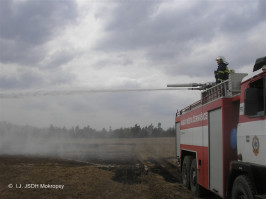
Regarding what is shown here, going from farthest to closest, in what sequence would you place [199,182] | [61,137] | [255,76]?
1. [61,137]
2. [199,182]
3. [255,76]

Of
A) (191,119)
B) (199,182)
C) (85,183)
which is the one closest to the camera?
(199,182)

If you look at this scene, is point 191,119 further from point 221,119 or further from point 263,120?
point 263,120

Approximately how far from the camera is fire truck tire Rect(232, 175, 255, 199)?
4739 millimetres

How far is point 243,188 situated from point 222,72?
433 centimetres

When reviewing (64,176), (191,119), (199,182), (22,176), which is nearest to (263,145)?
(199,182)

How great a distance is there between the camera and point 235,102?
6.14 meters

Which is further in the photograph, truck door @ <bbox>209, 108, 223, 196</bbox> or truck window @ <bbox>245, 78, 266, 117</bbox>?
truck door @ <bbox>209, 108, 223, 196</bbox>

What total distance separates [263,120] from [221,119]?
172 cm

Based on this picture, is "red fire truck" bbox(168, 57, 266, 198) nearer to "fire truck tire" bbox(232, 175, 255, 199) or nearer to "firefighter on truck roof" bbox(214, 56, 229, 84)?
"fire truck tire" bbox(232, 175, 255, 199)

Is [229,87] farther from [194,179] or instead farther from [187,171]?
[187,171]

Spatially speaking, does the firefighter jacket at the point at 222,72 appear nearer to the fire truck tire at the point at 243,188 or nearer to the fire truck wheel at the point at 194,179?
the fire truck wheel at the point at 194,179

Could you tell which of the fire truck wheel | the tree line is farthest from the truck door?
the tree line

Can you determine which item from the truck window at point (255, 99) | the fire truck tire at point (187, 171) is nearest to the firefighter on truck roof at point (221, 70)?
the fire truck tire at point (187, 171)

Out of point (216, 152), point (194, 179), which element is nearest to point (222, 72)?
point (216, 152)
